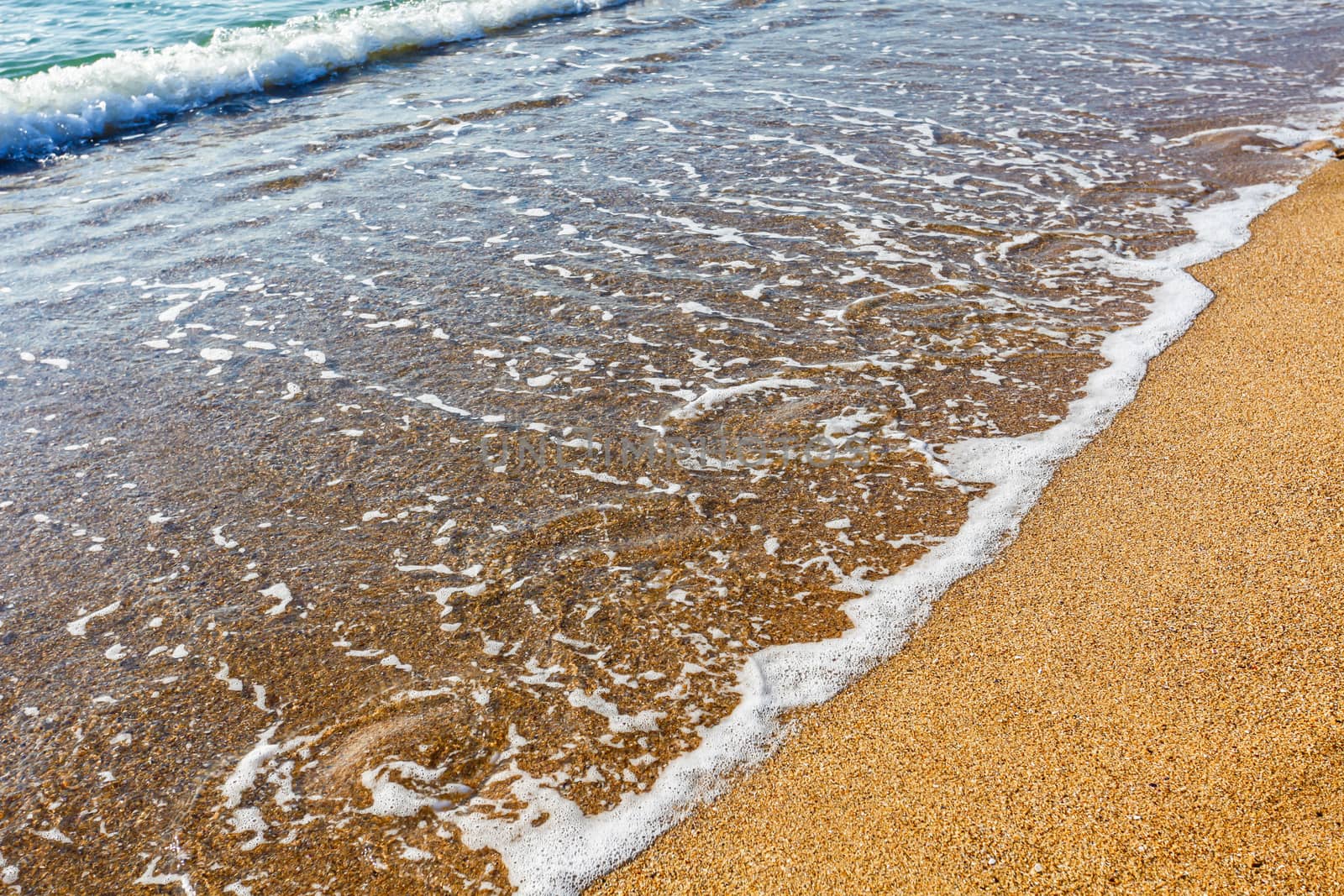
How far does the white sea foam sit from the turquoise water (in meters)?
11.8

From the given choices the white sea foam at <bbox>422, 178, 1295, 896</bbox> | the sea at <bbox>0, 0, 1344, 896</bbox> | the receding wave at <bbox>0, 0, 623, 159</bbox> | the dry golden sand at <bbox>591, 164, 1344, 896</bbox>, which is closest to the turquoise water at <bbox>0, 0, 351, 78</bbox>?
the receding wave at <bbox>0, 0, 623, 159</bbox>

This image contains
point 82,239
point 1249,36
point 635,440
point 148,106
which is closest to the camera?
point 635,440

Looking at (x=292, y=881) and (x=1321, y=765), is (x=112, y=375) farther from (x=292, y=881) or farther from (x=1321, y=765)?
(x=1321, y=765)

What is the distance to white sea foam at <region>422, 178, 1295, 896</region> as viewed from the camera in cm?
277

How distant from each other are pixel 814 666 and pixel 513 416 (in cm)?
221

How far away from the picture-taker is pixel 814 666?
339cm

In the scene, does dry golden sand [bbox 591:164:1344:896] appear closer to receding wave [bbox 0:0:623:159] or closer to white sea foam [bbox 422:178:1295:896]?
white sea foam [bbox 422:178:1295:896]

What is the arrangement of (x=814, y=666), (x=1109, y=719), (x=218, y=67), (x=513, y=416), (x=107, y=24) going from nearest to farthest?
(x=1109, y=719), (x=814, y=666), (x=513, y=416), (x=218, y=67), (x=107, y=24)

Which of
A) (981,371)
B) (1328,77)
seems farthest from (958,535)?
(1328,77)

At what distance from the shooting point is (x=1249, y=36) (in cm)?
1239

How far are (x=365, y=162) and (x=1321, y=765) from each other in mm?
8065

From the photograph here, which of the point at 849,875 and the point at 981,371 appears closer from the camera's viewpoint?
the point at 849,875

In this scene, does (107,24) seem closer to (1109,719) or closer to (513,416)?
(513,416)

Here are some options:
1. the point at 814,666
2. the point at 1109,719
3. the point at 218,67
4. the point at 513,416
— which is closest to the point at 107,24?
the point at 218,67
